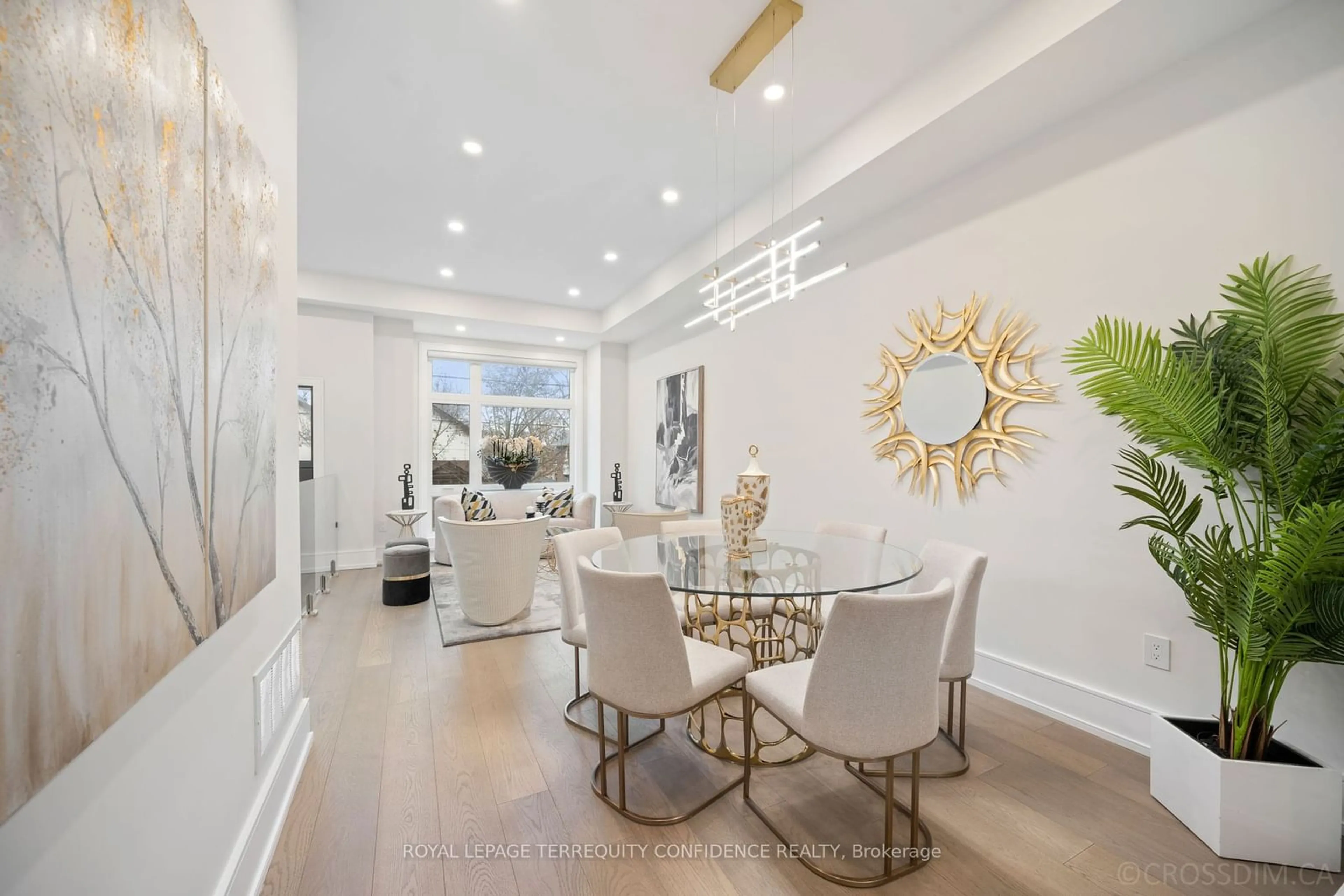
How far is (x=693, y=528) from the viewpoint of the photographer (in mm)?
3338

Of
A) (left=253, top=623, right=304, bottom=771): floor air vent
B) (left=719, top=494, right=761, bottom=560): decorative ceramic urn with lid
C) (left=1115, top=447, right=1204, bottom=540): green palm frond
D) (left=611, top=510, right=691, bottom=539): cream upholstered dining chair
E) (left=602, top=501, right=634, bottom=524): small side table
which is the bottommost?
(left=253, top=623, right=304, bottom=771): floor air vent

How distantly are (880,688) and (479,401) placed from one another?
6.38m

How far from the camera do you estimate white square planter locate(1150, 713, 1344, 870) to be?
5.12 ft

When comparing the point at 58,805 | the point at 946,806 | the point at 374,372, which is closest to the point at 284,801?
the point at 58,805

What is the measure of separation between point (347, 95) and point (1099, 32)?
3.23 meters

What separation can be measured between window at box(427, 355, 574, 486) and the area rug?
2139 millimetres

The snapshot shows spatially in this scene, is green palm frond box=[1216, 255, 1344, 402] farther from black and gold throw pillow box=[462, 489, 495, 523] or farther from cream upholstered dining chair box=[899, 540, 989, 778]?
black and gold throw pillow box=[462, 489, 495, 523]

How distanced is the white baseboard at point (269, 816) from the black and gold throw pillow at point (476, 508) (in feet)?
9.82

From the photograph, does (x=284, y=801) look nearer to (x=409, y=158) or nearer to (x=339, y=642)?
(x=339, y=642)

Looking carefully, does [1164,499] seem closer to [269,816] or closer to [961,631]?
[961,631]

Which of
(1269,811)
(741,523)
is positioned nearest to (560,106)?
(741,523)

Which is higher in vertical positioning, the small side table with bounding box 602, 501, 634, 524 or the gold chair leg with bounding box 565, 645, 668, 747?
the small side table with bounding box 602, 501, 634, 524

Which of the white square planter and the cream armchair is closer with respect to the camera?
the white square planter

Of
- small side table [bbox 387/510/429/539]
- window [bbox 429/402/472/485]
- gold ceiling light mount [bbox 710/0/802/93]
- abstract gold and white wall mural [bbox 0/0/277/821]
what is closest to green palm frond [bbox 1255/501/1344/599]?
gold ceiling light mount [bbox 710/0/802/93]
